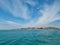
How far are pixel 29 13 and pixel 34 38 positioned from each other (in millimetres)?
693

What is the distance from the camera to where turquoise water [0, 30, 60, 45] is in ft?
7.95

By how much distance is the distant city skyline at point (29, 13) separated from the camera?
2.21 meters

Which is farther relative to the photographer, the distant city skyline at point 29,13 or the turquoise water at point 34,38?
the turquoise water at point 34,38

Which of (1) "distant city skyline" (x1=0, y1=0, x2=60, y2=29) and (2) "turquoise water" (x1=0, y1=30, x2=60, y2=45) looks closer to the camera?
(1) "distant city skyline" (x1=0, y1=0, x2=60, y2=29)

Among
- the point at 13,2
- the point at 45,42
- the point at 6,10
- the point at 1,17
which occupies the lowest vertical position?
the point at 45,42

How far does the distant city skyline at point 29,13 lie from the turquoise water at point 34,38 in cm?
25

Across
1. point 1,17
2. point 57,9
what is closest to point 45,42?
point 57,9

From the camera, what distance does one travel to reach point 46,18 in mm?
2348

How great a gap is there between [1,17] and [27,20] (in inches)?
24.9

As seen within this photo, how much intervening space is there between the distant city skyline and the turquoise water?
245mm

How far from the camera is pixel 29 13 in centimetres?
229

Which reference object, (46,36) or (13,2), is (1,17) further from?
(46,36)

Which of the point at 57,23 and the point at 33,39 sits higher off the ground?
the point at 57,23

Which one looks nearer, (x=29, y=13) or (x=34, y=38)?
(x=29, y=13)
